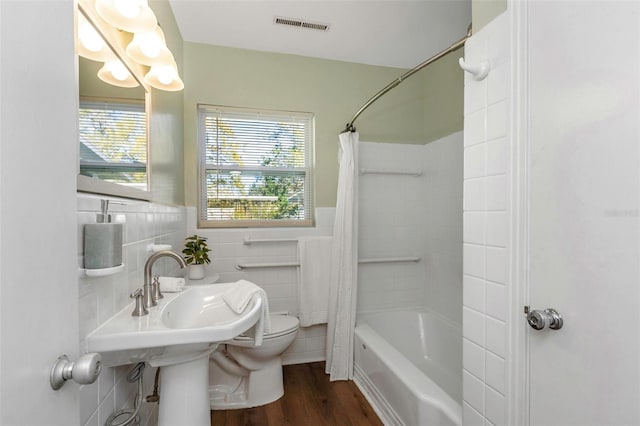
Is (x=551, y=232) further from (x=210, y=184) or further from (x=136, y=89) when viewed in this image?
(x=210, y=184)

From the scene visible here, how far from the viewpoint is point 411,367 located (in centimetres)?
162

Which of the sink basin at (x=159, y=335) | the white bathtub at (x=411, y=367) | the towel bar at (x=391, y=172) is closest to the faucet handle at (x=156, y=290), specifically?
the sink basin at (x=159, y=335)

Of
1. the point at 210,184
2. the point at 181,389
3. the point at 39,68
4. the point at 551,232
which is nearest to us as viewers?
the point at 39,68

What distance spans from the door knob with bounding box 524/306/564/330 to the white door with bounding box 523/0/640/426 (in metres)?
0.02

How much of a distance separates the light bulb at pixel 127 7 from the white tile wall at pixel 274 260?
54.1 inches

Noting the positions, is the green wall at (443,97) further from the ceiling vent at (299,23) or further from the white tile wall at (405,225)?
the ceiling vent at (299,23)

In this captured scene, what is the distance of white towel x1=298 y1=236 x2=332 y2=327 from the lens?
2260 millimetres

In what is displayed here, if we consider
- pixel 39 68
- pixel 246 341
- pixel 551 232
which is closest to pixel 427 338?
pixel 246 341

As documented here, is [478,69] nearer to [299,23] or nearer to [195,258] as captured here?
[299,23]

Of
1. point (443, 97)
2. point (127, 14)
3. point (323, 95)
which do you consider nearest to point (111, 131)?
point (127, 14)

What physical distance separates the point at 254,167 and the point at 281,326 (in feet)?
4.05

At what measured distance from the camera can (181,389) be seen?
3.64 feet

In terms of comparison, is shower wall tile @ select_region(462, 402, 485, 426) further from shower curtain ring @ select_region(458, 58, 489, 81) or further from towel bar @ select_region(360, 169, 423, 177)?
towel bar @ select_region(360, 169, 423, 177)

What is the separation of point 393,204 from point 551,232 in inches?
66.3
